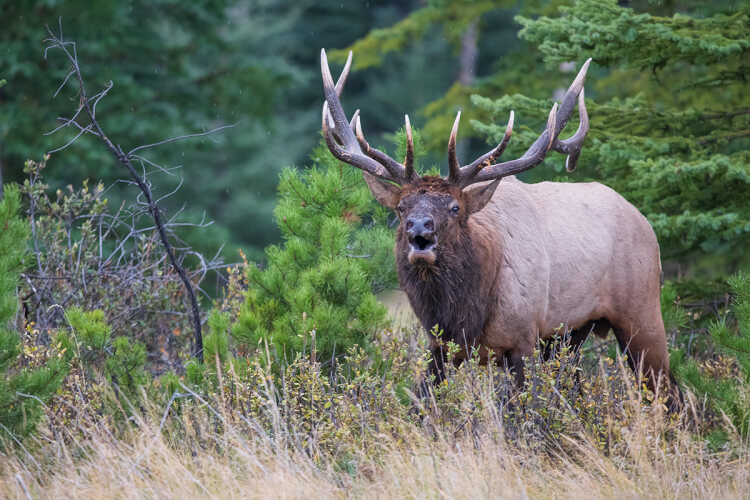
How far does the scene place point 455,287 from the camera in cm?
562

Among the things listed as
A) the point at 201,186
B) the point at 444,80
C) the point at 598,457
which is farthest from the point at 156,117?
the point at 444,80

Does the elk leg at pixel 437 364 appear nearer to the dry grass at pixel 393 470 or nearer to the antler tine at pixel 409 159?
the dry grass at pixel 393 470

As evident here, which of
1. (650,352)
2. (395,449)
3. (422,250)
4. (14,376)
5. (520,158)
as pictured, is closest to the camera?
(395,449)

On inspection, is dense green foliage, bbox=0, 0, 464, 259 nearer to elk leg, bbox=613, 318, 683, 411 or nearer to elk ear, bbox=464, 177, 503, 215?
elk ear, bbox=464, 177, 503, 215

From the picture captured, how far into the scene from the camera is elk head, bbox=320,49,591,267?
5.41m

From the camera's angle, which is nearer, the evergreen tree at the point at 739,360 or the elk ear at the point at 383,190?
the evergreen tree at the point at 739,360

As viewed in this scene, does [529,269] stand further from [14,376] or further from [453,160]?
[14,376]

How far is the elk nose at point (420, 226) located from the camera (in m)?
5.28

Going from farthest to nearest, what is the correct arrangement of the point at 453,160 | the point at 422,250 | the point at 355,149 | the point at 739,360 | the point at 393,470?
the point at 355,149, the point at 453,160, the point at 422,250, the point at 739,360, the point at 393,470

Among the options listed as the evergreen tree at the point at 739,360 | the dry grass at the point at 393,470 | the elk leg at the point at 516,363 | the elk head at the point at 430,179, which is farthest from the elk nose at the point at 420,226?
the evergreen tree at the point at 739,360

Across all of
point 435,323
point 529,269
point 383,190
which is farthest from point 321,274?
point 529,269

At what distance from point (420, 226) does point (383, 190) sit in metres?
0.80

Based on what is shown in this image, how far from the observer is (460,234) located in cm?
566

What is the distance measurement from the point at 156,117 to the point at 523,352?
387 inches
